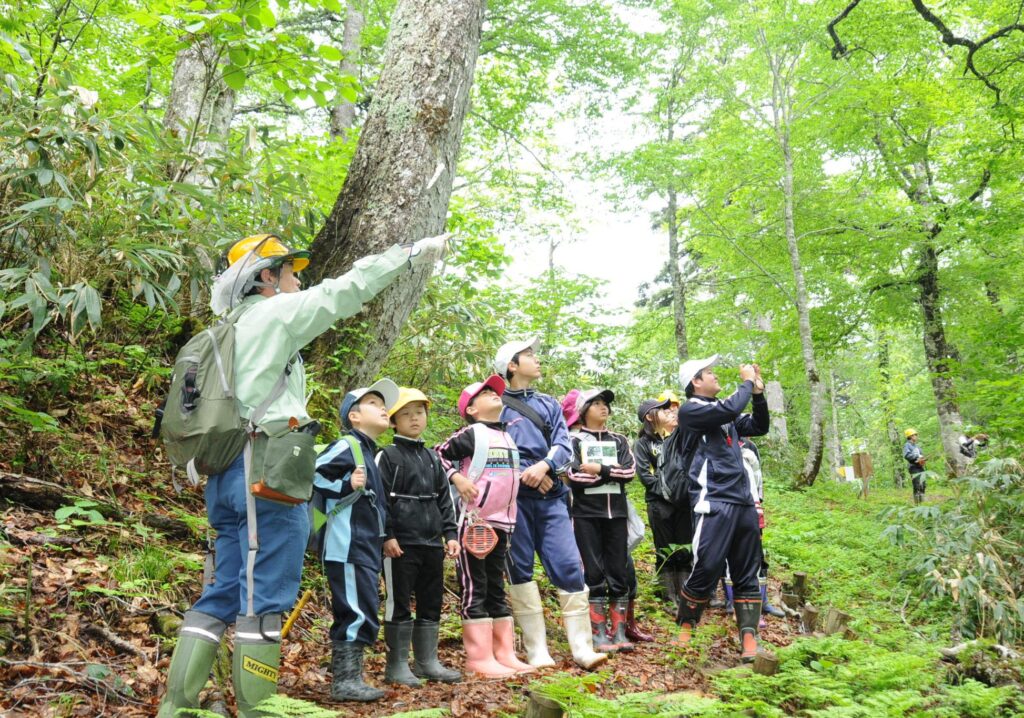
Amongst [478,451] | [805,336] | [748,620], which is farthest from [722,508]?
[805,336]

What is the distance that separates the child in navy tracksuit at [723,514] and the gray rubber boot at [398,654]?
217 cm

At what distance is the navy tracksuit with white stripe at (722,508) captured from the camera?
5523 mm

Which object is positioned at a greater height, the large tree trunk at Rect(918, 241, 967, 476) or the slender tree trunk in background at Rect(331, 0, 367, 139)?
the slender tree trunk in background at Rect(331, 0, 367, 139)

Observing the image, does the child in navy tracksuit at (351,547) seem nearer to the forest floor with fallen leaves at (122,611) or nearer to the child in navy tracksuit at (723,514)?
the forest floor with fallen leaves at (122,611)

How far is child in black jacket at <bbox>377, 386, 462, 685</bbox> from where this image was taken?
4.52 meters

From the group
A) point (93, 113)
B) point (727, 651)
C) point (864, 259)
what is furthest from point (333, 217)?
point (864, 259)

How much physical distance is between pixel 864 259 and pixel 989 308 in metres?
2.64

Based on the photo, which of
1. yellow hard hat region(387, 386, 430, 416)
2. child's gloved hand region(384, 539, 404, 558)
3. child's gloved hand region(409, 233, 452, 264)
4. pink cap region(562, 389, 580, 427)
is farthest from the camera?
pink cap region(562, 389, 580, 427)

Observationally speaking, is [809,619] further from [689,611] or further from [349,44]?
[349,44]

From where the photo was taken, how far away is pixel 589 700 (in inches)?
Answer: 130

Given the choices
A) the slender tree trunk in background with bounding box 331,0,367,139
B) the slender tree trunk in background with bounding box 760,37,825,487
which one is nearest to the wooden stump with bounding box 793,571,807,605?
the slender tree trunk in background with bounding box 760,37,825,487

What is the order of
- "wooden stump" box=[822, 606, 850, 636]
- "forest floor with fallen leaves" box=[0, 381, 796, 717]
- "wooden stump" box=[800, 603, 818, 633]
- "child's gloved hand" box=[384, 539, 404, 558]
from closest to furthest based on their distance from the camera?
"forest floor with fallen leaves" box=[0, 381, 796, 717]
"child's gloved hand" box=[384, 539, 404, 558]
"wooden stump" box=[822, 606, 850, 636]
"wooden stump" box=[800, 603, 818, 633]

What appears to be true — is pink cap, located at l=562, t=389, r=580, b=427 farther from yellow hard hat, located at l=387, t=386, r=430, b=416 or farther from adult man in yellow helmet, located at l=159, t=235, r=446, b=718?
adult man in yellow helmet, located at l=159, t=235, r=446, b=718

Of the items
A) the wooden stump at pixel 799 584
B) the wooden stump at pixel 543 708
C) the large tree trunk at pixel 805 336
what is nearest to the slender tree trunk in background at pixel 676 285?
the large tree trunk at pixel 805 336
